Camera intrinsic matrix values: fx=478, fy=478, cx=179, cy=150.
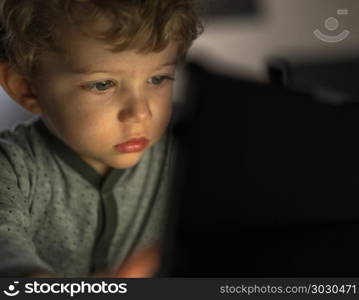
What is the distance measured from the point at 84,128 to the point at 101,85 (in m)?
0.06

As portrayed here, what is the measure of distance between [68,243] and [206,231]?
1.11 ft

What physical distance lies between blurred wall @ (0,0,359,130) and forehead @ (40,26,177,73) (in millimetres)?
56

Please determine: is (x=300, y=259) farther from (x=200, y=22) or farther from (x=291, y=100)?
(x=200, y=22)

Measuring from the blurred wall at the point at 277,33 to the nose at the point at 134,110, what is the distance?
2.5 inches

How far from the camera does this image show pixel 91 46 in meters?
0.51

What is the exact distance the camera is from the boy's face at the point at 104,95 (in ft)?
1.68

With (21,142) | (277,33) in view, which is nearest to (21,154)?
(21,142)

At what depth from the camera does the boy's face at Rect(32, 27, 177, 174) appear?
51 centimetres

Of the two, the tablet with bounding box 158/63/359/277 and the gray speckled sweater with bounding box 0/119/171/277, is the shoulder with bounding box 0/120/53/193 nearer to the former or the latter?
the gray speckled sweater with bounding box 0/119/171/277

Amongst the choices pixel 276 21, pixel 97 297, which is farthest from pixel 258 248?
pixel 276 21

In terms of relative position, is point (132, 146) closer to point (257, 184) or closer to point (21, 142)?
point (21, 142)

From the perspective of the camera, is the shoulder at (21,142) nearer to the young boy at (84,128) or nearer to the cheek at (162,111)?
the young boy at (84,128)

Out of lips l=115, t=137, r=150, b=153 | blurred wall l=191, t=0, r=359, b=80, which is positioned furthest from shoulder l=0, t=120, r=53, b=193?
blurred wall l=191, t=0, r=359, b=80

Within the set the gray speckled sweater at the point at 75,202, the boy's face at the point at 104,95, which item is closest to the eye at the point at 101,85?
the boy's face at the point at 104,95
